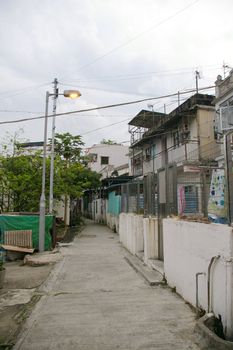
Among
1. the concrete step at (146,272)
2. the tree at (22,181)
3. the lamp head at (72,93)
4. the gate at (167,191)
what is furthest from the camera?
the tree at (22,181)

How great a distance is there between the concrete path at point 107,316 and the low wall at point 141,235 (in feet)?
3.52

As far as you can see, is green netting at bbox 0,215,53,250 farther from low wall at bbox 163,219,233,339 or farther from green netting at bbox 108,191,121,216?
green netting at bbox 108,191,121,216

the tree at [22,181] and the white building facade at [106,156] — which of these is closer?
the tree at [22,181]

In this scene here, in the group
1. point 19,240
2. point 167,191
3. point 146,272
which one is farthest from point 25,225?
point 167,191

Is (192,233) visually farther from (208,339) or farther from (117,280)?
(117,280)

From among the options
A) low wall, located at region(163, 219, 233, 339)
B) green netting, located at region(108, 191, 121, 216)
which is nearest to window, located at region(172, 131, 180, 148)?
green netting, located at region(108, 191, 121, 216)

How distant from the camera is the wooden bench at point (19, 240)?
507 inches

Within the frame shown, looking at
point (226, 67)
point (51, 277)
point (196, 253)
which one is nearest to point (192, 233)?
point (196, 253)

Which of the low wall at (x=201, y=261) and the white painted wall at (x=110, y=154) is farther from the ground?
the white painted wall at (x=110, y=154)

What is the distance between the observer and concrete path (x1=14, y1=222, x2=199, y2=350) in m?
4.67

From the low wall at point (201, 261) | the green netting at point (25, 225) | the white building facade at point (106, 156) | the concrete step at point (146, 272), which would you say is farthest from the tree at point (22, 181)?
the white building facade at point (106, 156)

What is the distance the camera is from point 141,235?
12.5 meters

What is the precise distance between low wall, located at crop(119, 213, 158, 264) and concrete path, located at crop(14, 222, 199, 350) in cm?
107

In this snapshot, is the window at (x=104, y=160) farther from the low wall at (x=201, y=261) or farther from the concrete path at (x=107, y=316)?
the low wall at (x=201, y=261)
